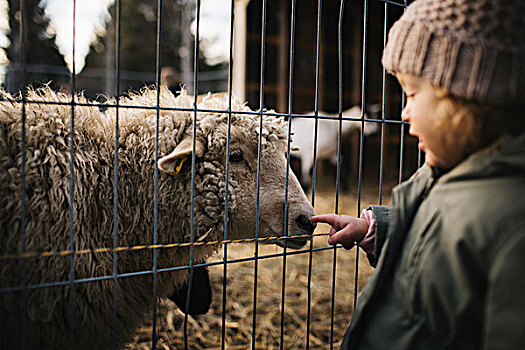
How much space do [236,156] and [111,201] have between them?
69cm

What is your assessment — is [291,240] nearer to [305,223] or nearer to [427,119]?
[305,223]

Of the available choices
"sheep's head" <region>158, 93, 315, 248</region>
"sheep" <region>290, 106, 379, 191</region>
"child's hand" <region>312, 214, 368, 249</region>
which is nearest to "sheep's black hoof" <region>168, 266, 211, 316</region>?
"sheep's head" <region>158, 93, 315, 248</region>

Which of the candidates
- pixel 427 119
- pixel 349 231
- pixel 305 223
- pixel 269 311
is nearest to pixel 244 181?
pixel 305 223

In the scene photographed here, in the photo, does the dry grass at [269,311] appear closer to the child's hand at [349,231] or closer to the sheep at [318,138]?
the child's hand at [349,231]

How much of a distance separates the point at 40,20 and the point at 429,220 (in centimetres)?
1871

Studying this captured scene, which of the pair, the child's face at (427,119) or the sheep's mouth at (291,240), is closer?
the child's face at (427,119)

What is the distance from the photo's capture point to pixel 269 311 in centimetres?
378

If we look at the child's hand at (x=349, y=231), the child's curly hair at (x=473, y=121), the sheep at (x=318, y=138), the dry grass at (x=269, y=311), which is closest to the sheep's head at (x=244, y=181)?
the dry grass at (x=269, y=311)

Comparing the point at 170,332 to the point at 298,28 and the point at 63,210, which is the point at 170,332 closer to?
the point at 63,210

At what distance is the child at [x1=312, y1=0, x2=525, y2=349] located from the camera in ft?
3.14

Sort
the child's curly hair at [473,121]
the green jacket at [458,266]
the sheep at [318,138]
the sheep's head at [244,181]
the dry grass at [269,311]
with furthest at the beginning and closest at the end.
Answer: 1. the sheep at [318,138]
2. the dry grass at [269,311]
3. the sheep's head at [244,181]
4. the child's curly hair at [473,121]
5. the green jacket at [458,266]

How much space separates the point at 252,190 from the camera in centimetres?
235

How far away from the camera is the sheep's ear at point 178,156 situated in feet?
6.79

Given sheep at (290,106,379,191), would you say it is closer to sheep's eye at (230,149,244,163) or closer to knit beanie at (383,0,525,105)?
sheep's eye at (230,149,244,163)
